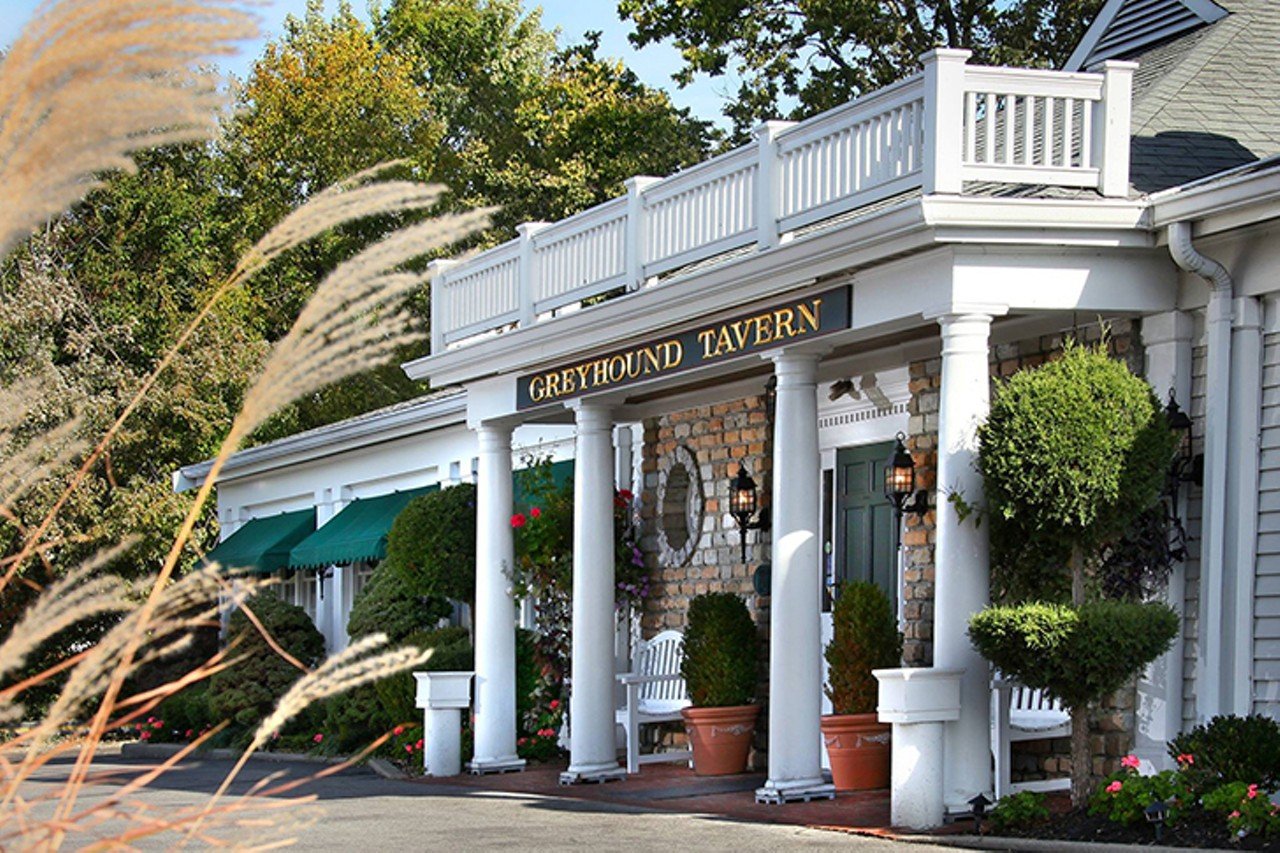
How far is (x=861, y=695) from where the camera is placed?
522 inches

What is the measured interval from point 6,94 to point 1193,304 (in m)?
9.14

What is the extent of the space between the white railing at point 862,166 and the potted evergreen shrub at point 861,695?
8.59 ft

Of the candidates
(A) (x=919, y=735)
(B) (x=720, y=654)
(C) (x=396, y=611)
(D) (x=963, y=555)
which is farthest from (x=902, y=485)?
Answer: (C) (x=396, y=611)

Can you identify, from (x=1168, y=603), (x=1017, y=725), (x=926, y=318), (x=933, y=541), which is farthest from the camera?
(x=933, y=541)

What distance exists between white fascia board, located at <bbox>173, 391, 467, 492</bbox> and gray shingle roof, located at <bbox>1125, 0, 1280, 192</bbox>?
8.86 metres

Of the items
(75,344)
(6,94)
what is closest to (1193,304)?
(6,94)

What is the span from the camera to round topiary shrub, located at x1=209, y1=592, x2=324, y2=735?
72.4 ft

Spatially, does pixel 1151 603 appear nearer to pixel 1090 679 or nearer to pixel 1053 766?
pixel 1090 679

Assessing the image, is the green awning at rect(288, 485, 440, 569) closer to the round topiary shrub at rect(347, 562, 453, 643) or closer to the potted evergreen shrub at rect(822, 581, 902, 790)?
the round topiary shrub at rect(347, 562, 453, 643)

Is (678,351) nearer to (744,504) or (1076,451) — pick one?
(744,504)

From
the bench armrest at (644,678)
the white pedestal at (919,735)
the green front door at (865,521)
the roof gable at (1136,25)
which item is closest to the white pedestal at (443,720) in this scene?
the bench armrest at (644,678)

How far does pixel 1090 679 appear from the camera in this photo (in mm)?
10172

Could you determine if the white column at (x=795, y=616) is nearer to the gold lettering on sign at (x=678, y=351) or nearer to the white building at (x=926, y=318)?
the white building at (x=926, y=318)

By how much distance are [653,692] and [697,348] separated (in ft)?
14.4
